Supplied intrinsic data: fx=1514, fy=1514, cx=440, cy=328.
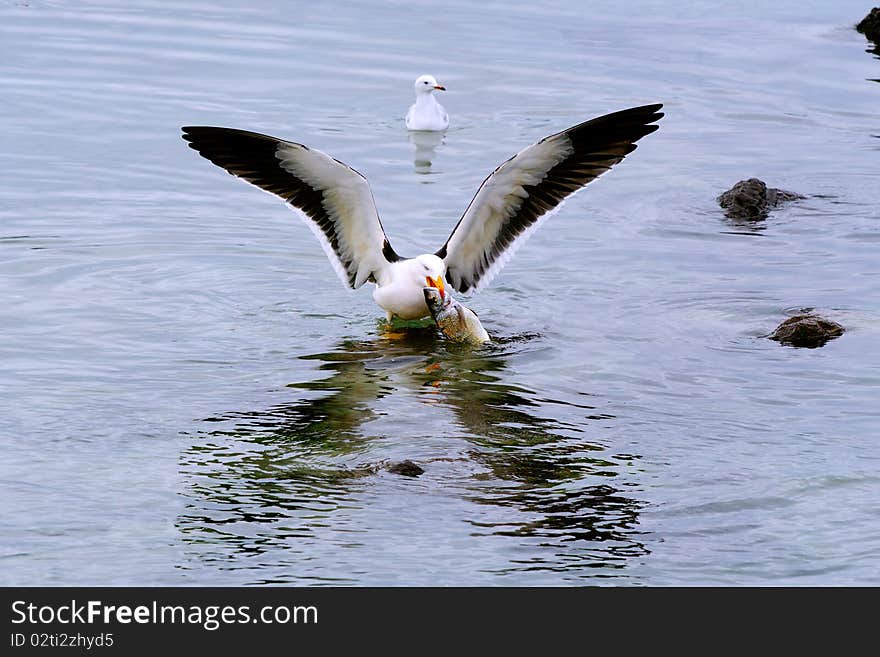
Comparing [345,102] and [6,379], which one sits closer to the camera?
[6,379]

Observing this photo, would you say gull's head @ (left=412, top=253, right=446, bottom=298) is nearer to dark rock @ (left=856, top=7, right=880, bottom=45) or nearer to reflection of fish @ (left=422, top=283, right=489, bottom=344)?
reflection of fish @ (left=422, top=283, right=489, bottom=344)

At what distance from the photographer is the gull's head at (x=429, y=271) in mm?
10141

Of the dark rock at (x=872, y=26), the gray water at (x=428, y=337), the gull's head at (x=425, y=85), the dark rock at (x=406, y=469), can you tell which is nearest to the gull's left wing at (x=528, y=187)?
the gray water at (x=428, y=337)

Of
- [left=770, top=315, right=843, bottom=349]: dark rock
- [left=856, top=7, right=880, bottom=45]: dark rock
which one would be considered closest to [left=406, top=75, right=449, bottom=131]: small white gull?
[left=770, top=315, right=843, bottom=349]: dark rock

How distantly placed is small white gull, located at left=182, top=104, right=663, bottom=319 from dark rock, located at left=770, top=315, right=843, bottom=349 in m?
1.57

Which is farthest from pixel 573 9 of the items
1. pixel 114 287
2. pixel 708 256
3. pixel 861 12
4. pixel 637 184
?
pixel 114 287

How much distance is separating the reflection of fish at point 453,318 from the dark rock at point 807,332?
196 cm

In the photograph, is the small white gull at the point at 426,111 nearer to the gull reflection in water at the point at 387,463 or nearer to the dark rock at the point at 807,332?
the gull reflection in water at the point at 387,463

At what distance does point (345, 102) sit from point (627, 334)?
742cm

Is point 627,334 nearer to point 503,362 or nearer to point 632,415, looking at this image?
point 503,362

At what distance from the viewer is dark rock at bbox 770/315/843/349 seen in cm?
980

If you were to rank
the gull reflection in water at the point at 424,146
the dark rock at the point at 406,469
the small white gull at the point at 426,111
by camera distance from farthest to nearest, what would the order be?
the small white gull at the point at 426,111 → the gull reflection in water at the point at 424,146 → the dark rock at the point at 406,469

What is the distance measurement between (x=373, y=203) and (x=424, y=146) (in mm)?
5589
